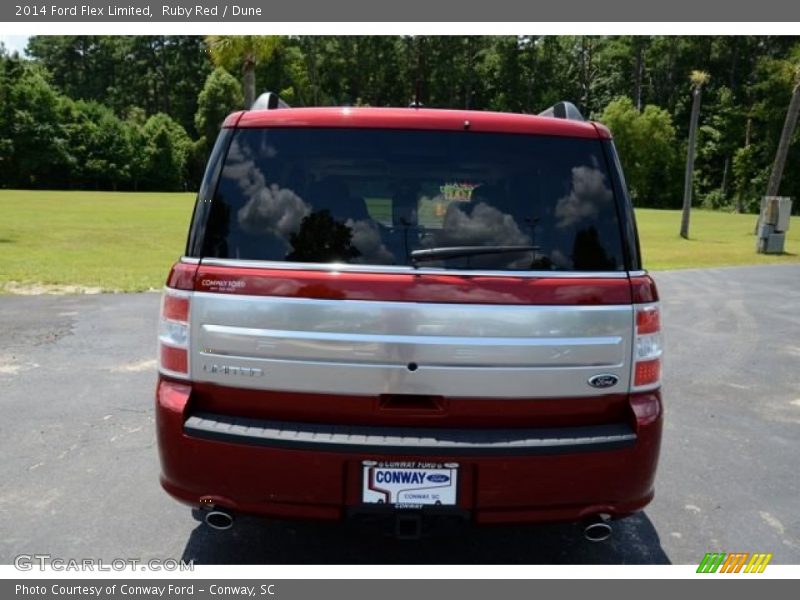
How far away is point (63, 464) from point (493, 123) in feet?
11.0

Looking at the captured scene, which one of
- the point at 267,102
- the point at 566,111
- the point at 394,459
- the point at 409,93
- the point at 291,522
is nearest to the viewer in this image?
the point at 394,459

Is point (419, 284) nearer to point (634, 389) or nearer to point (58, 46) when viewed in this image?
point (634, 389)

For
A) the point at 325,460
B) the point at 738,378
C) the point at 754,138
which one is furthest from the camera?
the point at 754,138

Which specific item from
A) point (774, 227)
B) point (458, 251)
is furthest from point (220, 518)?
point (774, 227)

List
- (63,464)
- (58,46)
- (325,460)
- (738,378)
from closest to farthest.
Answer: (325,460) → (63,464) → (738,378) → (58,46)

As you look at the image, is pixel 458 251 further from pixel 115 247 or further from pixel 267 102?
pixel 115 247

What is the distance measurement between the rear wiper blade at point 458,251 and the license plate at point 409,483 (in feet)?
2.67

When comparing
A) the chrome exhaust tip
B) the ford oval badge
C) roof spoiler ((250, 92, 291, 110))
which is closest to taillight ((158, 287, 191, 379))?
roof spoiler ((250, 92, 291, 110))

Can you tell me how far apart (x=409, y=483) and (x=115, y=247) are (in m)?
17.6

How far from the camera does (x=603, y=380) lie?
2.80 m

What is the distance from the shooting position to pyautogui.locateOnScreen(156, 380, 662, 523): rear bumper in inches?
106

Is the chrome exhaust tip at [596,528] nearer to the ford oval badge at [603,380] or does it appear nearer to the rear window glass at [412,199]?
the ford oval badge at [603,380]

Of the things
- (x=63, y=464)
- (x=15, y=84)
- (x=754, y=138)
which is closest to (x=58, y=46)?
(x=15, y=84)

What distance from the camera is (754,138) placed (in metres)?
66.2
